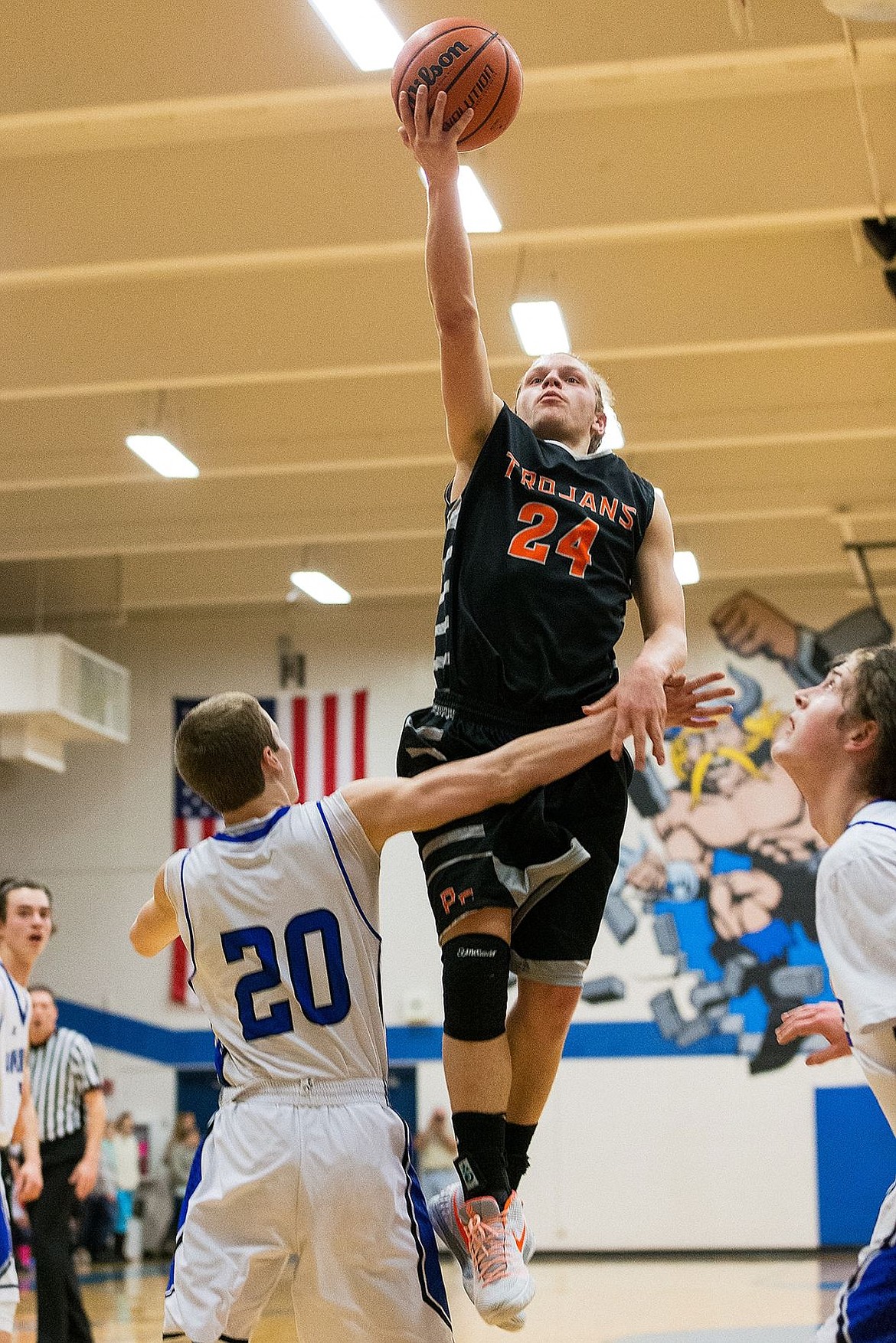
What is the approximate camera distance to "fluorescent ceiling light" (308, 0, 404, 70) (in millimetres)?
7223

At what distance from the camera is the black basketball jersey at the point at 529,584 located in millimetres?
3604

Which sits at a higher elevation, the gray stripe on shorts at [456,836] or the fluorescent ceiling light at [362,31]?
the fluorescent ceiling light at [362,31]

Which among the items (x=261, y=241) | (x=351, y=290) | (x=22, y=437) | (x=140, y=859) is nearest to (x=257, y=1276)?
(x=261, y=241)

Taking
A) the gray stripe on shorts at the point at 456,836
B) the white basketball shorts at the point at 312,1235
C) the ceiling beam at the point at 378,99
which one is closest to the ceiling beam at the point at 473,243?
the ceiling beam at the point at 378,99

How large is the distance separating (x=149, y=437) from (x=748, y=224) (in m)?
5.15

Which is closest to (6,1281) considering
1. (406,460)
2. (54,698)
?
(406,460)

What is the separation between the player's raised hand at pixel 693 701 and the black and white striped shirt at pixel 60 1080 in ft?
19.2

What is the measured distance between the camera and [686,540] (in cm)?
1603

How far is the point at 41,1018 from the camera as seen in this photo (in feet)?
30.6

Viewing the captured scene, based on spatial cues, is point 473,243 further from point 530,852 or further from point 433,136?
point 530,852

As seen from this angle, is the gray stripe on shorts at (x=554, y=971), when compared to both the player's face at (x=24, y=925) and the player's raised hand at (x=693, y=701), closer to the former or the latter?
the player's raised hand at (x=693, y=701)

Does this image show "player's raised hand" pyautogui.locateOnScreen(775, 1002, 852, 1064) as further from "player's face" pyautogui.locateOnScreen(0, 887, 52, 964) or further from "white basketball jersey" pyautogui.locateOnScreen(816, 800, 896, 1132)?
"player's face" pyautogui.locateOnScreen(0, 887, 52, 964)

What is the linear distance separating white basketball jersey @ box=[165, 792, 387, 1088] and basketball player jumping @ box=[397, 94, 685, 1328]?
0.21 m

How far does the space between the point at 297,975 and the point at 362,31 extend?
5245mm
